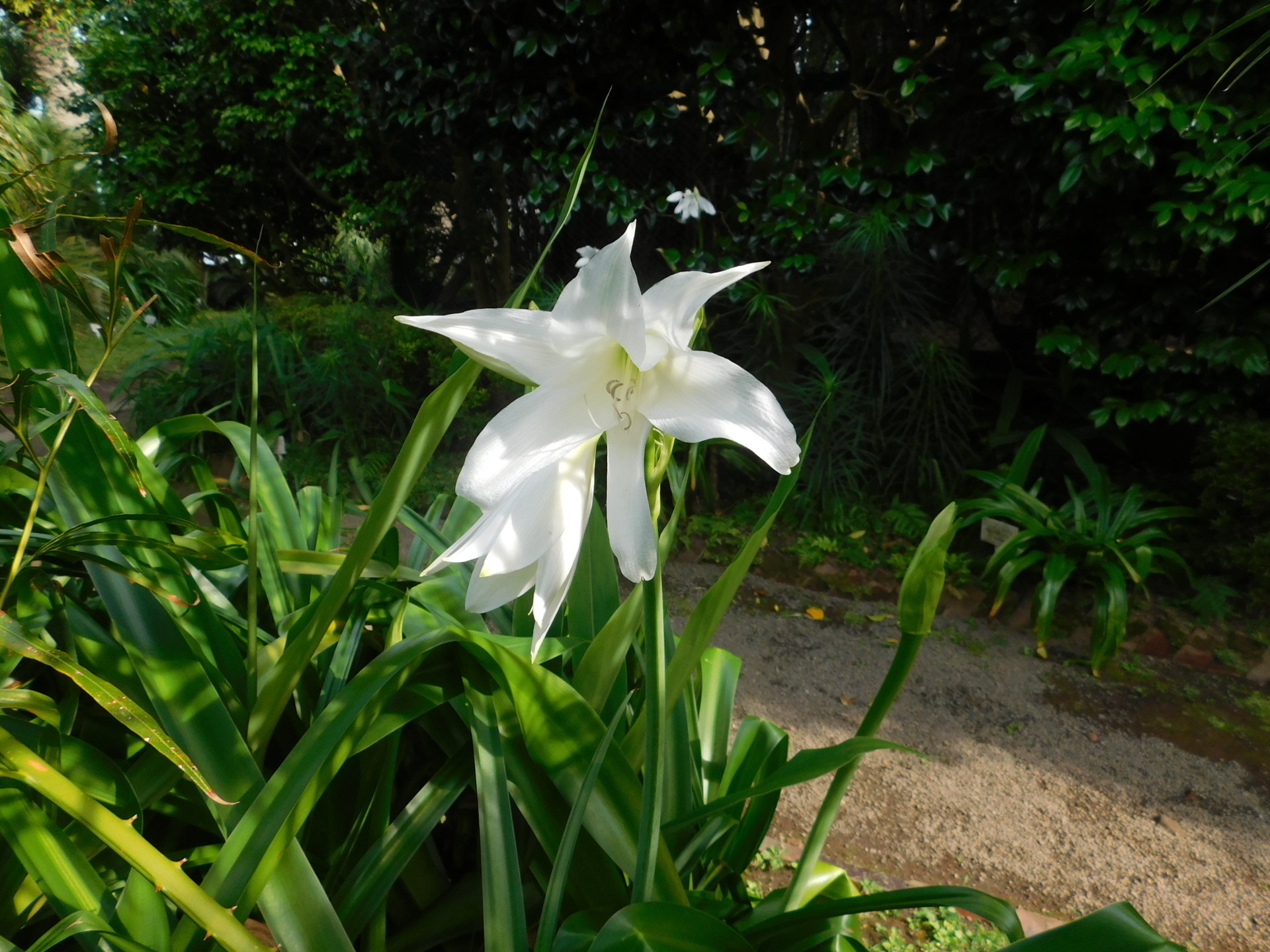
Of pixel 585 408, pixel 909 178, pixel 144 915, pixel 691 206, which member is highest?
pixel 909 178

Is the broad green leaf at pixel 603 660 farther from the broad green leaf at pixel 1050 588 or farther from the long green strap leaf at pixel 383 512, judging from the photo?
the broad green leaf at pixel 1050 588

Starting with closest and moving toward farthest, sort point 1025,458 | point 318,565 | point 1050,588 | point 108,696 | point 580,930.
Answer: point 108,696, point 580,930, point 318,565, point 1050,588, point 1025,458

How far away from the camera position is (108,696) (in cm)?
67

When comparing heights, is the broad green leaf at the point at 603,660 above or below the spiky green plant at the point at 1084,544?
below

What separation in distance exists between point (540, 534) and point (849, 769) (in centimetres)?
53

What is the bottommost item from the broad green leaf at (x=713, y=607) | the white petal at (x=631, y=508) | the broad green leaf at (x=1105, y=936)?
the broad green leaf at (x=1105, y=936)

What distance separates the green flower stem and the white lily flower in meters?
0.40

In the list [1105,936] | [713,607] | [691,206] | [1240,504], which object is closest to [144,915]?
[713,607]

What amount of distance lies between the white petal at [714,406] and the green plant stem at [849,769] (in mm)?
341

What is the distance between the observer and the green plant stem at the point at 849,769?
2.60 ft

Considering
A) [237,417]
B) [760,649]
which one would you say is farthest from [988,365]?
[237,417]

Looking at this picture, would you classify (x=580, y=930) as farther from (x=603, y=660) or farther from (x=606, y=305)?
(x=606, y=305)

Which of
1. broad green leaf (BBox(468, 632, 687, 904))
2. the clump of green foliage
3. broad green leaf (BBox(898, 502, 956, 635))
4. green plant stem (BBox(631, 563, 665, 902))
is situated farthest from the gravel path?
the clump of green foliage

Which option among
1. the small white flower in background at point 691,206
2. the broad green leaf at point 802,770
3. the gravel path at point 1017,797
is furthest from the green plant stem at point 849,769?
the small white flower in background at point 691,206
